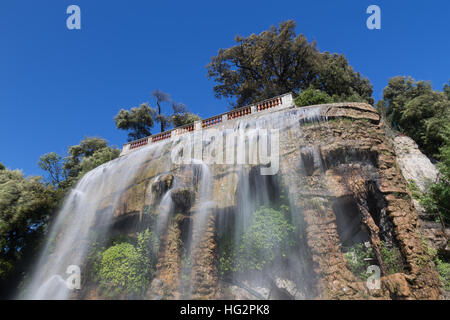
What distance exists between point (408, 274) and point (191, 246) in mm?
7816

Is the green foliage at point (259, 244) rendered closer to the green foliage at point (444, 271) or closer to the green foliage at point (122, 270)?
the green foliage at point (122, 270)

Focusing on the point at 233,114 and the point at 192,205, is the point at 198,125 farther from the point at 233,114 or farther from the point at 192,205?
the point at 192,205

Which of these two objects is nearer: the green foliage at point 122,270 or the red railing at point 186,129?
the green foliage at point 122,270

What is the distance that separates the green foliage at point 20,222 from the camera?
14023 millimetres

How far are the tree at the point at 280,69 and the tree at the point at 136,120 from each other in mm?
9822

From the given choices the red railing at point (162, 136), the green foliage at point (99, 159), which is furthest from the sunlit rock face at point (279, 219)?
the green foliage at point (99, 159)

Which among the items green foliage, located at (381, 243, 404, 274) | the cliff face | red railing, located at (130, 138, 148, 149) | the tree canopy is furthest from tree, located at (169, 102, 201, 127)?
green foliage, located at (381, 243, 404, 274)

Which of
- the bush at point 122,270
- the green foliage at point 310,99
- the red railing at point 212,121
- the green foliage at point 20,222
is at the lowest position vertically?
the bush at point 122,270

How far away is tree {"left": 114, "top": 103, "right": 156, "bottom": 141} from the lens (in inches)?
1235

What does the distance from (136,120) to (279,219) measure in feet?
84.6

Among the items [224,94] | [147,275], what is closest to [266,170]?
[147,275]

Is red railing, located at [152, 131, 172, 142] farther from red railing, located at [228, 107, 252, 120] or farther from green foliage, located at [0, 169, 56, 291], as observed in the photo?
green foliage, located at [0, 169, 56, 291]

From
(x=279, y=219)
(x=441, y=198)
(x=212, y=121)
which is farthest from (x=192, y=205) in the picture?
(x=441, y=198)

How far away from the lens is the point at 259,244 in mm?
10438
